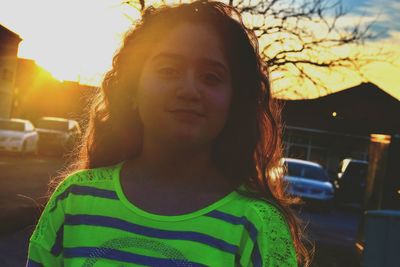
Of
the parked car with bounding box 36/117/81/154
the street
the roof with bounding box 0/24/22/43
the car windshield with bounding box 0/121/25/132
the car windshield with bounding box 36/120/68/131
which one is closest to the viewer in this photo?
the street

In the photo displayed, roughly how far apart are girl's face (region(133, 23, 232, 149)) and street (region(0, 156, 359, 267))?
161 centimetres

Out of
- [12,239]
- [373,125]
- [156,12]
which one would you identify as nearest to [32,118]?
[373,125]

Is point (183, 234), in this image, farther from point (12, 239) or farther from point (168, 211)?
point (12, 239)

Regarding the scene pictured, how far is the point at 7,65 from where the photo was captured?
30.6 meters

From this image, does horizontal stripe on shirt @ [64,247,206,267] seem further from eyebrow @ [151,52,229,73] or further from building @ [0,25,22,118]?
building @ [0,25,22,118]

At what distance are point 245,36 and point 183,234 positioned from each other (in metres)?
0.68

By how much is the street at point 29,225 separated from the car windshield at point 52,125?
8002mm

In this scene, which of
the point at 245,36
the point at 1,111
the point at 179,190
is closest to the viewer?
the point at 179,190

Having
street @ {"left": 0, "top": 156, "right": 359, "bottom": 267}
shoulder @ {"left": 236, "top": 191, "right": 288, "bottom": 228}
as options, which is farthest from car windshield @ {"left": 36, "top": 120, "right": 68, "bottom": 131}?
shoulder @ {"left": 236, "top": 191, "right": 288, "bottom": 228}

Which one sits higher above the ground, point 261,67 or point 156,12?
point 156,12

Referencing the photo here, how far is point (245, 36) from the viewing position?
165 centimetres

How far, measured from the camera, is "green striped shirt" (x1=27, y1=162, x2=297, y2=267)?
4.25 feet

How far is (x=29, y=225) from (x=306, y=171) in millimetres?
10895

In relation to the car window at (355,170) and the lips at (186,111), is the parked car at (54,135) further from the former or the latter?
the lips at (186,111)
